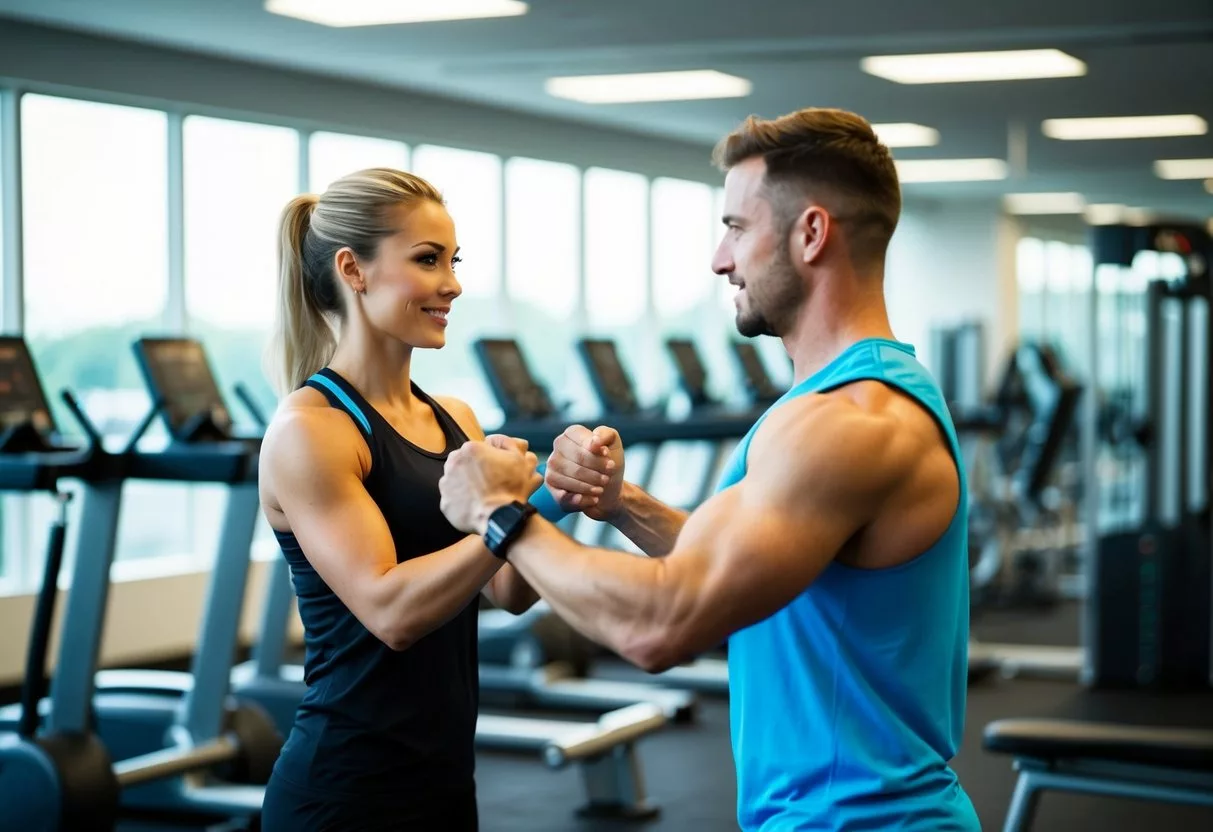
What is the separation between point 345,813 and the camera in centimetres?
188

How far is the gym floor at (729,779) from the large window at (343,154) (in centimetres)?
341

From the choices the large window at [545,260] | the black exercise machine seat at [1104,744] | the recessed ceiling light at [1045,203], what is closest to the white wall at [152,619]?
the large window at [545,260]

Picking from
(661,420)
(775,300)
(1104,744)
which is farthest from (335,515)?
(661,420)

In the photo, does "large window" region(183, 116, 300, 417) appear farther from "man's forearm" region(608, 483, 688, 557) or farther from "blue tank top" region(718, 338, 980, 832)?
"blue tank top" region(718, 338, 980, 832)

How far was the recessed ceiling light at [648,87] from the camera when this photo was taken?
721 cm

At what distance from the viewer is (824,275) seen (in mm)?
1576

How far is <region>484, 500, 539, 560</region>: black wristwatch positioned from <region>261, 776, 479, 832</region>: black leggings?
0.52 m

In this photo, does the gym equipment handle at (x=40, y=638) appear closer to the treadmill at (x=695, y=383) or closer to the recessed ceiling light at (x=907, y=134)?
the treadmill at (x=695, y=383)

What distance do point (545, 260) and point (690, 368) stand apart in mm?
2158

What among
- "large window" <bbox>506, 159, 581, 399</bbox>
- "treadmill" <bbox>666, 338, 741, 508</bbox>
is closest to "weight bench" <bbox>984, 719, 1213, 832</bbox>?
"treadmill" <bbox>666, 338, 741, 508</bbox>

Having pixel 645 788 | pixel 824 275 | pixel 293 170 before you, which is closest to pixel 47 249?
pixel 293 170

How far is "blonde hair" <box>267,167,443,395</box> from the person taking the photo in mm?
2043

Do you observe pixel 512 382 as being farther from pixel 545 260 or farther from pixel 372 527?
pixel 372 527

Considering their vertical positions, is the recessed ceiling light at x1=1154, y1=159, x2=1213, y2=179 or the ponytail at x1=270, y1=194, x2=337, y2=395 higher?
the recessed ceiling light at x1=1154, y1=159, x2=1213, y2=179
